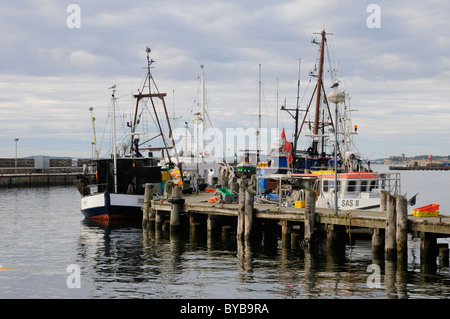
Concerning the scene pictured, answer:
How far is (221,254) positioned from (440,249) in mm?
11041

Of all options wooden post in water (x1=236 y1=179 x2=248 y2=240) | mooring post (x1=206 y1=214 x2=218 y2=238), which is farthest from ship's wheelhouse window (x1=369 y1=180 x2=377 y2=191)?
mooring post (x1=206 y1=214 x2=218 y2=238)

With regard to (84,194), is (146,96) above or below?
above

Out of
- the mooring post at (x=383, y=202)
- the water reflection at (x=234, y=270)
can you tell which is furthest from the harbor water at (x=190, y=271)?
the mooring post at (x=383, y=202)

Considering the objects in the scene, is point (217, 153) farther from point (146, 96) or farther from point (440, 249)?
point (440, 249)

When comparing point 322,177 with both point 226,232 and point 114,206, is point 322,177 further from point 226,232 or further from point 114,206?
point 114,206

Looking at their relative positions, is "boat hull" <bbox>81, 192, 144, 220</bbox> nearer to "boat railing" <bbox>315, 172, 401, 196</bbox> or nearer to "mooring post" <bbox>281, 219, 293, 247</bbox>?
"mooring post" <bbox>281, 219, 293, 247</bbox>

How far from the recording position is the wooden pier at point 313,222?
81.0 ft

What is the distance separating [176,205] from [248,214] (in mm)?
6778

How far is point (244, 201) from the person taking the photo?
30719 millimetres

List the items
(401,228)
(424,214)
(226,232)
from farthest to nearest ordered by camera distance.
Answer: (226,232) → (424,214) → (401,228)

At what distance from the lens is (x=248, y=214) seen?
30.8m

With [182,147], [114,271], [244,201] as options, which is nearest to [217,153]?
[182,147]

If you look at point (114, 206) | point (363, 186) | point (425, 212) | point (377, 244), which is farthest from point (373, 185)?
point (114, 206)

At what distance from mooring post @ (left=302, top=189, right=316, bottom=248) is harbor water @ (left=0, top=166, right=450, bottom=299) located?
842mm
